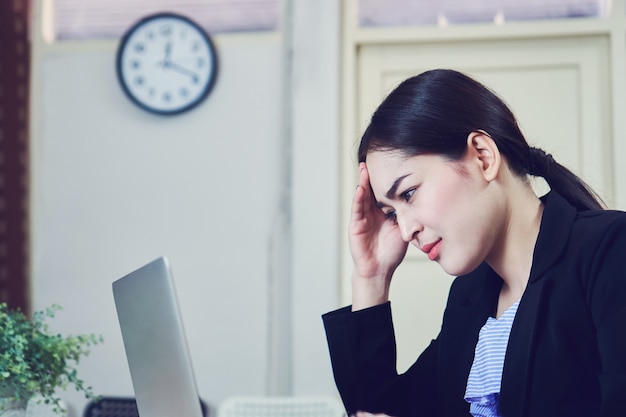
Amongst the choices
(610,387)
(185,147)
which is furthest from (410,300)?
(610,387)

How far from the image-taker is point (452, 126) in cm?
129

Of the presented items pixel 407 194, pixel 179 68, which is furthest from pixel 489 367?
pixel 179 68

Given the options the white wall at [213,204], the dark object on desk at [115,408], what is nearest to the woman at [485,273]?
the white wall at [213,204]

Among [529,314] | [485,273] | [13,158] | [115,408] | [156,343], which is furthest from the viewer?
[13,158]

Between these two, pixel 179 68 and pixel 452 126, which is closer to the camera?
pixel 452 126

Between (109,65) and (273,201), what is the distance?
96cm

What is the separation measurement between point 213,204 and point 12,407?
223 cm

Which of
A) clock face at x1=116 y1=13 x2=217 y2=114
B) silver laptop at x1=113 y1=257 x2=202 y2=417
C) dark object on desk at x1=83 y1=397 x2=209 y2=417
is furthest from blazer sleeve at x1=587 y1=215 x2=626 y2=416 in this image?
clock face at x1=116 y1=13 x2=217 y2=114

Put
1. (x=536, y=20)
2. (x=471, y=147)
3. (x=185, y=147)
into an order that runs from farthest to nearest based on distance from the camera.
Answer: (x=185, y=147) < (x=536, y=20) < (x=471, y=147)

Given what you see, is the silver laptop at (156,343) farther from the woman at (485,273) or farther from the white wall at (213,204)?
the white wall at (213,204)

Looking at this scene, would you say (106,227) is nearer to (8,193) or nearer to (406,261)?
(8,193)

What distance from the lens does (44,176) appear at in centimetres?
361

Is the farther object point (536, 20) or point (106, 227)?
point (106, 227)

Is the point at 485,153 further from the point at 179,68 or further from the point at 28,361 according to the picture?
the point at 179,68
